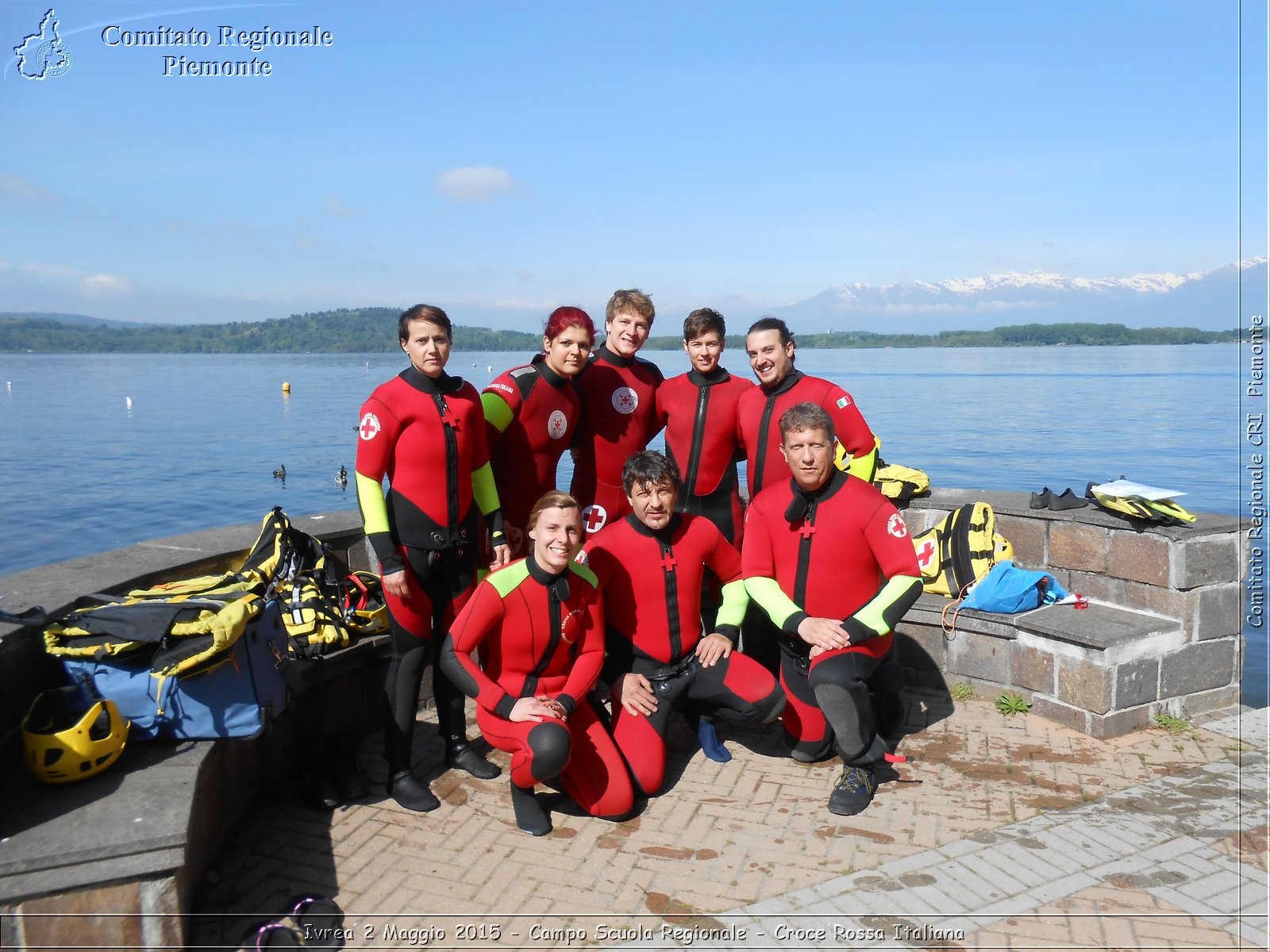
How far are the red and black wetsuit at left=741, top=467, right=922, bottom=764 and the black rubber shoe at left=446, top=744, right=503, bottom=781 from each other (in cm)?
136

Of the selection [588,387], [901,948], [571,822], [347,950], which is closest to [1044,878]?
[901,948]

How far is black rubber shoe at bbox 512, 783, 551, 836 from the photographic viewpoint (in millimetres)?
3525

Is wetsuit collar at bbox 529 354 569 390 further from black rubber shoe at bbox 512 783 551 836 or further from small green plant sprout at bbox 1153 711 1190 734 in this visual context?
small green plant sprout at bbox 1153 711 1190 734

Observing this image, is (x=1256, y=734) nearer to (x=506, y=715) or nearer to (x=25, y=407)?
(x=506, y=715)

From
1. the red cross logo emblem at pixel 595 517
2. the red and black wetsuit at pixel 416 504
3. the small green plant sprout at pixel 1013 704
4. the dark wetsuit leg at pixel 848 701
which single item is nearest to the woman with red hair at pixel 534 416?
the red cross logo emblem at pixel 595 517

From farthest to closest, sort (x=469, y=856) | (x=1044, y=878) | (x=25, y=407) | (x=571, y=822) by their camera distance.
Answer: (x=25, y=407), (x=571, y=822), (x=469, y=856), (x=1044, y=878)

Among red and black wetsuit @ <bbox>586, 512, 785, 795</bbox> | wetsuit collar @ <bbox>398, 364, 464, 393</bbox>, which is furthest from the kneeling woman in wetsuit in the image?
wetsuit collar @ <bbox>398, 364, 464, 393</bbox>

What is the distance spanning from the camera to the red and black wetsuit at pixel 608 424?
4.51 m

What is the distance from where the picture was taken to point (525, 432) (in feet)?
14.2

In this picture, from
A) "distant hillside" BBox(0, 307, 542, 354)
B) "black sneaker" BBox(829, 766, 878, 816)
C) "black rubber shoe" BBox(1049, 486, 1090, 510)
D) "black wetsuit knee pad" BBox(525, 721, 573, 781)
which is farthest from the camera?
"distant hillside" BBox(0, 307, 542, 354)

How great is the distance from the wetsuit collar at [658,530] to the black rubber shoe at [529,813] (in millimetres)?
1139

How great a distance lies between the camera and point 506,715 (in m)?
3.54

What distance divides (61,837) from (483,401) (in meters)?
2.31

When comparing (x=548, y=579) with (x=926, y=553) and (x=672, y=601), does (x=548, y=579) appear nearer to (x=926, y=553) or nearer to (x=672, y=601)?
(x=672, y=601)
